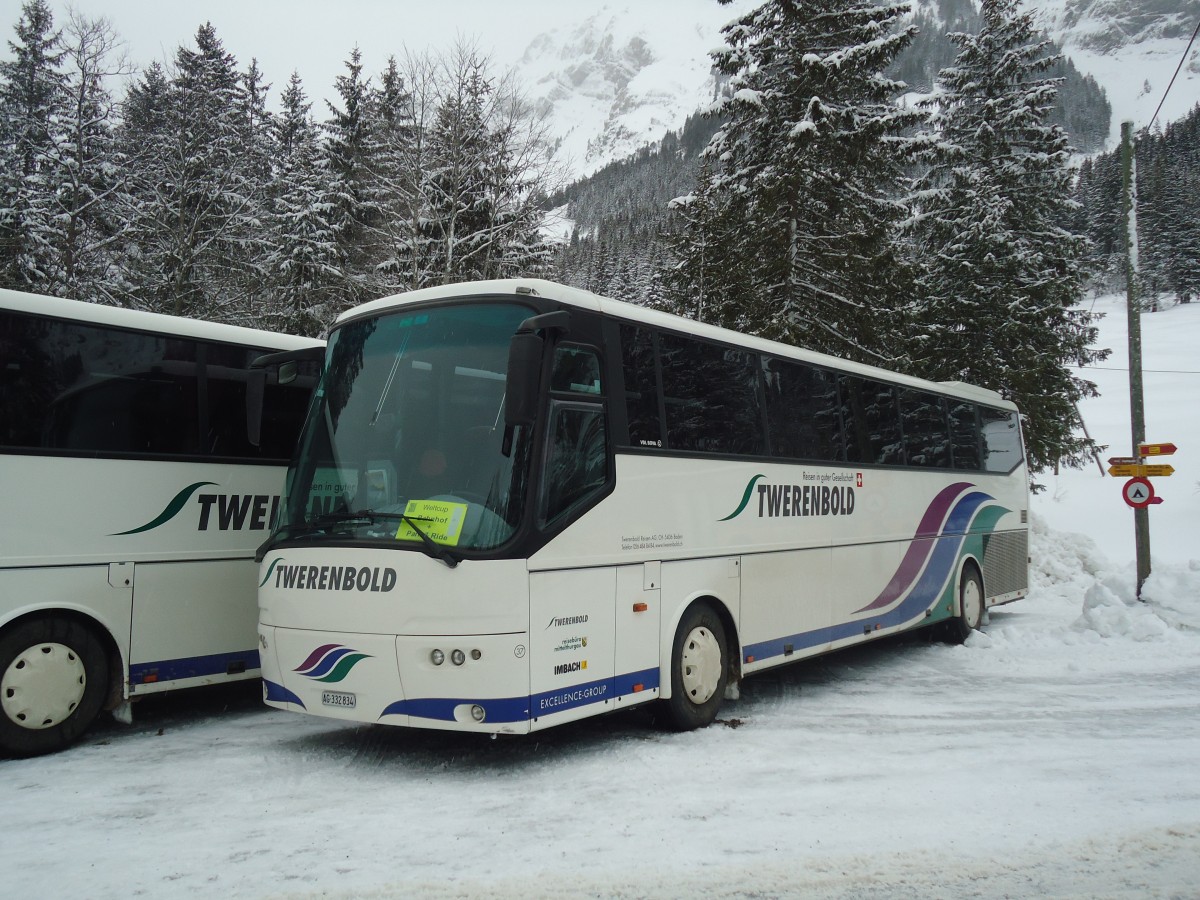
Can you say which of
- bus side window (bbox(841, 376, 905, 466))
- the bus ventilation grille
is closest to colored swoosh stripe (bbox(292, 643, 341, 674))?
bus side window (bbox(841, 376, 905, 466))

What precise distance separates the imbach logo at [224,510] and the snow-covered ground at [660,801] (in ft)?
5.60

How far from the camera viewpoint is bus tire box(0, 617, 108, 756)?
6.68m

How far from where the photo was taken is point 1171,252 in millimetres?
86875

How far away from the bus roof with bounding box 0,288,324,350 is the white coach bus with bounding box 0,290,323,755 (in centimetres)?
2

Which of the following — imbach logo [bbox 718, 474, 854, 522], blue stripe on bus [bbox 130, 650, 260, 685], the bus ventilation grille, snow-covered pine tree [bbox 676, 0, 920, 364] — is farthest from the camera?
snow-covered pine tree [bbox 676, 0, 920, 364]

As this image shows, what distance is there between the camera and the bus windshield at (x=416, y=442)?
6.13m

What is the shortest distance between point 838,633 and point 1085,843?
5.11 metres

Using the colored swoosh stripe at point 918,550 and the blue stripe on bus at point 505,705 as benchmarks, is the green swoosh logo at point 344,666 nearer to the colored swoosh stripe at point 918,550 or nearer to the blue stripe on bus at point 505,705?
the blue stripe on bus at point 505,705

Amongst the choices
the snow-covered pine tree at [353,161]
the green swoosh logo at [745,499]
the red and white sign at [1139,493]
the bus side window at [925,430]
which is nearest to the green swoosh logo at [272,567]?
the green swoosh logo at [745,499]

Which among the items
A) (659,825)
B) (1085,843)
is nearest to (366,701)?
(659,825)

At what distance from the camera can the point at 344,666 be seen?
6.31 m

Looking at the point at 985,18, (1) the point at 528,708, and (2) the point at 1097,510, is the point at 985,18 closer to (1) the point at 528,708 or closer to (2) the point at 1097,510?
(2) the point at 1097,510

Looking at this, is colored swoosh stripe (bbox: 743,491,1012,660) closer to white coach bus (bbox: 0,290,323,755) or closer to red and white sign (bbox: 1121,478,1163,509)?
red and white sign (bbox: 1121,478,1163,509)

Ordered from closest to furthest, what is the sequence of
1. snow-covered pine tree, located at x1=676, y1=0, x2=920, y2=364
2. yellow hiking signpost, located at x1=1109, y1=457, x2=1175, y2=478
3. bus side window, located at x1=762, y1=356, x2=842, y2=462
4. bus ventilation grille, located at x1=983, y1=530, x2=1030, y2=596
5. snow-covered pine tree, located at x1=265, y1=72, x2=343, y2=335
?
1. bus side window, located at x1=762, y1=356, x2=842, y2=462
2. bus ventilation grille, located at x1=983, y1=530, x2=1030, y2=596
3. yellow hiking signpost, located at x1=1109, y1=457, x2=1175, y2=478
4. snow-covered pine tree, located at x1=676, y1=0, x2=920, y2=364
5. snow-covered pine tree, located at x1=265, y1=72, x2=343, y2=335
